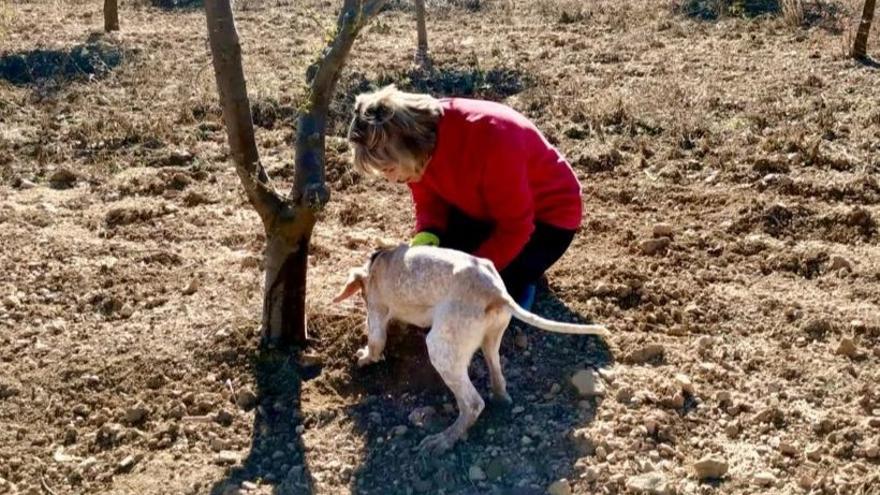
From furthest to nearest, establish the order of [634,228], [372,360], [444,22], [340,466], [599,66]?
[444,22]
[599,66]
[634,228]
[372,360]
[340,466]

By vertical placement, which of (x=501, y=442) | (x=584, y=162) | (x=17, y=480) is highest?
(x=584, y=162)

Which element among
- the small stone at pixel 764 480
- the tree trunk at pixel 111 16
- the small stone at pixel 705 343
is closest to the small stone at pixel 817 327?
the small stone at pixel 705 343

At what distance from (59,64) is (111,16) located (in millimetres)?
1736

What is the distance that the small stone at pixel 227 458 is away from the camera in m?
4.05

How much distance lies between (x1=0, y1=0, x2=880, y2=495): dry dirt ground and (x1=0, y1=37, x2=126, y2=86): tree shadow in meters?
0.08

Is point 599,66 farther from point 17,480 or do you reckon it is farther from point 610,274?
point 17,480

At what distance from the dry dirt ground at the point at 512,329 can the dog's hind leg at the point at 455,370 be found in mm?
67

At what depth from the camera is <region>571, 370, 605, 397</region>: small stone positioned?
4.27 m

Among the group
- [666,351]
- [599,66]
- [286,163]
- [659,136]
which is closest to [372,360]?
[666,351]

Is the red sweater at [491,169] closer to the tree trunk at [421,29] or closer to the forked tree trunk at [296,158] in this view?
the forked tree trunk at [296,158]

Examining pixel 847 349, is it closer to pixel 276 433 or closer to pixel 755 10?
pixel 276 433

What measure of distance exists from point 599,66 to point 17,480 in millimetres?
6394

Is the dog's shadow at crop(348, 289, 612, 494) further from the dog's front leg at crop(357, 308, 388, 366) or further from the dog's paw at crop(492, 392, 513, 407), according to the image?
the dog's front leg at crop(357, 308, 388, 366)

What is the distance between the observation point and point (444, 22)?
37.1ft
